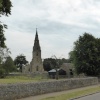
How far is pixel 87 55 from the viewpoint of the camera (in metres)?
63.5

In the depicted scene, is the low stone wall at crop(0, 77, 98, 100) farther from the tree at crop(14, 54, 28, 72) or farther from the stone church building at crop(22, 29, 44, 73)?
the tree at crop(14, 54, 28, 72)

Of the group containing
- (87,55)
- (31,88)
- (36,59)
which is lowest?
(31,88)

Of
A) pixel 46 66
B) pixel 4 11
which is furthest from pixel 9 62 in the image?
pixel 4 11

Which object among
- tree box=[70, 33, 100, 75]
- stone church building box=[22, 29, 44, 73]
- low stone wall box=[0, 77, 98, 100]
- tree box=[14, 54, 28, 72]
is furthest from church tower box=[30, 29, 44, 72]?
low stone wall box=[0, 77, 98, 100]

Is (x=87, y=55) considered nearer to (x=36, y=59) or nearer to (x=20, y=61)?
(x=36, y=59)

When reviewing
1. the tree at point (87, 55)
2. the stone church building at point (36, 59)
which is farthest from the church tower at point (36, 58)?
the tree at point (87, 55)

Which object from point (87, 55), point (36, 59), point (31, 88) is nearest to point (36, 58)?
point (36, 59)

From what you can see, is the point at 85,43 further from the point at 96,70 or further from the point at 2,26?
the point at 2,26

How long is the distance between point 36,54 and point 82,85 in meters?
114

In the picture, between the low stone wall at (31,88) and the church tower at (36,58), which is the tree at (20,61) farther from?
→ the low stone wall at (31,88)

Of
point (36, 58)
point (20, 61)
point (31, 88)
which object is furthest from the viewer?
point (20, 61)

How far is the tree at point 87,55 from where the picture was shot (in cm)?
6262

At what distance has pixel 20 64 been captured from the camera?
184 metres

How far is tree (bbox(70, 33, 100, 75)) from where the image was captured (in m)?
62.6
